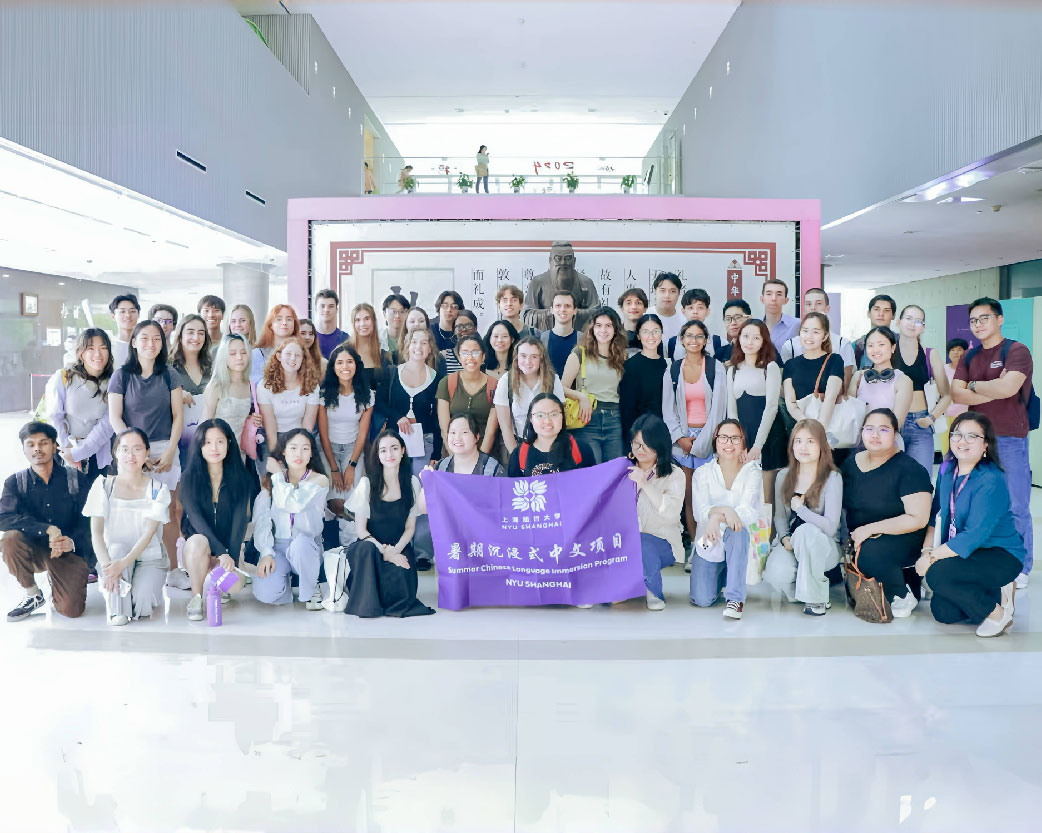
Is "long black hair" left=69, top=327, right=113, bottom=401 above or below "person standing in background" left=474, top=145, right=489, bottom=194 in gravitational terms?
below

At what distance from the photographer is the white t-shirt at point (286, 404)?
488cm

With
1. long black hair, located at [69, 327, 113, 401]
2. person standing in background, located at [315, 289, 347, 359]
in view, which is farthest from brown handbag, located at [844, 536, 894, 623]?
long black hair, located at [69, 327, 113, 401]

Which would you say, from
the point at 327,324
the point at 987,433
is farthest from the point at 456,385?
the point at 987,433

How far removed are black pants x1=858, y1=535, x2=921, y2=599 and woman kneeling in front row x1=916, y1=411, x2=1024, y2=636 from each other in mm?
174

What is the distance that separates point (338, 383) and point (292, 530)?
922mm

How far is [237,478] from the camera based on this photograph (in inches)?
179

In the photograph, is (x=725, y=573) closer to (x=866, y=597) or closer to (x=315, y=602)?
(x=866, y=597)

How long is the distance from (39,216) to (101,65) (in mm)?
2945

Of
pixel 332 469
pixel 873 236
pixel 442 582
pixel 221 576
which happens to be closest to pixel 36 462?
pixel 221 576

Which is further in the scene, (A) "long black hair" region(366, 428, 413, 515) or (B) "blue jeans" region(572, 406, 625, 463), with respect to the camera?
(B) "blue jeans" region(572, 406, 625, 463)

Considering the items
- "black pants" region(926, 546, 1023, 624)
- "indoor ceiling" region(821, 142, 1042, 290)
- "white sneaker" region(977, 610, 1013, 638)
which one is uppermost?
"indoor ceiling" region(821, 142, 1042, 290)

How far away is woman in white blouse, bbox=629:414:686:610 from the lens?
4.55m

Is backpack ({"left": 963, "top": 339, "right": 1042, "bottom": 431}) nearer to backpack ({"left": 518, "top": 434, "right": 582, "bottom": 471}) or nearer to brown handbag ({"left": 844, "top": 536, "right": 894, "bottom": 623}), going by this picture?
brown handbag ({"left": 844, "top": 536, "right": 894, "bottom": 623})

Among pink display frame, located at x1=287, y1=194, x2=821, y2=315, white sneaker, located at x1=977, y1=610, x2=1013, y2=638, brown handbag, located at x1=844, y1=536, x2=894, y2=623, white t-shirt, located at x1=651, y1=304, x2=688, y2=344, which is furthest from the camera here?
pink display frame, located at x1=287, y1=194, x2=821, y2=315
